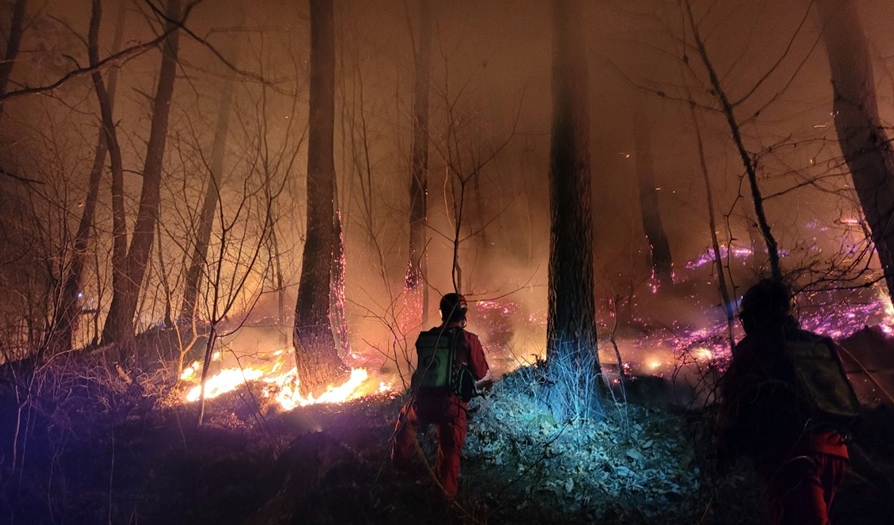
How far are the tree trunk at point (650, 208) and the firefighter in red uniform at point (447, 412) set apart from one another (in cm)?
1322

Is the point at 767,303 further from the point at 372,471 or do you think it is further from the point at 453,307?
the point at 372,471

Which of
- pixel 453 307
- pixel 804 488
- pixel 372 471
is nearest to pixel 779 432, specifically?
pixel 804 488

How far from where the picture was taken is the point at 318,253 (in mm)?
8273

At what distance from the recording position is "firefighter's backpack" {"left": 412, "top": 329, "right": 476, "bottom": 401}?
168 inches

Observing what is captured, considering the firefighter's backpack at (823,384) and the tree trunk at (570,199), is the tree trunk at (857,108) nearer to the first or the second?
the tree trunk at (570,199)

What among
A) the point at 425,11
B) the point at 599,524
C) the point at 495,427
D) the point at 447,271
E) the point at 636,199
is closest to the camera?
the point at 599,524

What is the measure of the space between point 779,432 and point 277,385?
8076mm

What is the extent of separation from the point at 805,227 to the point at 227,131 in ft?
69.3

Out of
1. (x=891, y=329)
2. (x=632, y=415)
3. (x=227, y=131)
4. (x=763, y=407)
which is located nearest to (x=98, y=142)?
(x=227, y=131)

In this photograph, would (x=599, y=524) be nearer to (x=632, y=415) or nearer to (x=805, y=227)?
(x=632, y=415)

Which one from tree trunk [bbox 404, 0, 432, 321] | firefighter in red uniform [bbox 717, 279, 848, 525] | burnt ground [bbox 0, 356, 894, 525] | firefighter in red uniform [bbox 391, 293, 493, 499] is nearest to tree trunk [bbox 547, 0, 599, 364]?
burnt ground [bbox 0, 356, 894, 525]

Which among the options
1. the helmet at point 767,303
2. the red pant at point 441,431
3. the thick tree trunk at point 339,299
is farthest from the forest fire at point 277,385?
the helmet at point 767,303

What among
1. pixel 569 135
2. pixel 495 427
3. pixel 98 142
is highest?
pixel 98 142

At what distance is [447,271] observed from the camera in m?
17.8
